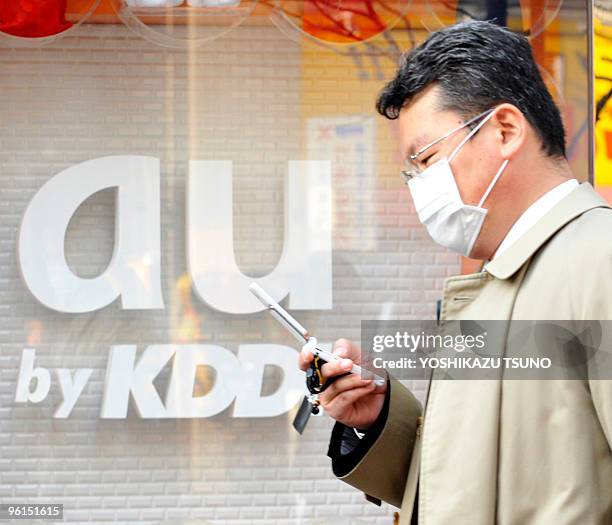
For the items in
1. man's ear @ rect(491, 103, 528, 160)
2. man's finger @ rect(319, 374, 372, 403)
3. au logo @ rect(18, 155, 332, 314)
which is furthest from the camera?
au logo @ rect(18, 155, 332, 314)

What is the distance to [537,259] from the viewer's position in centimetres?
155

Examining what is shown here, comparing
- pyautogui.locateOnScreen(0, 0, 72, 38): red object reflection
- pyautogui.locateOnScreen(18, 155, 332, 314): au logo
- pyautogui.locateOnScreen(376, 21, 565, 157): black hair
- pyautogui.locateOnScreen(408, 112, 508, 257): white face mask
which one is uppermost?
pyautogui.locateOnScreen(0, 0, 72, 38): red object reflection

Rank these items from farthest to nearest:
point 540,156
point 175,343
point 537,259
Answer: point 175,343 → point 540,156 → point 537,259

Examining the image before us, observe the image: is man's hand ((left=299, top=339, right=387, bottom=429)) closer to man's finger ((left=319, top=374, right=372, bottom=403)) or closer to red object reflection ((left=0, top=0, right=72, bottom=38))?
man's finger ((left=319, top=374, right=372, bottom=403))

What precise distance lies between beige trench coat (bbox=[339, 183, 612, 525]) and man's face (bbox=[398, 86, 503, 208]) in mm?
168

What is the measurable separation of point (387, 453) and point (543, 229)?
619mm

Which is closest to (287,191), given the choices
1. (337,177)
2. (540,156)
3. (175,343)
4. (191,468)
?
(337,177)

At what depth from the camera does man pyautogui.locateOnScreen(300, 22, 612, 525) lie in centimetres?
143

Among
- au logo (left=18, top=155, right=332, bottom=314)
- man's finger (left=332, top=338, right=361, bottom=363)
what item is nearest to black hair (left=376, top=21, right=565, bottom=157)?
man's finger (left=332, top=338, right=361, bottom=363)

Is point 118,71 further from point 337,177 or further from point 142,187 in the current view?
point 337,177

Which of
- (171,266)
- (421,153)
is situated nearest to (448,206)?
(421,153)

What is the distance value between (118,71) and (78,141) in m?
0.39

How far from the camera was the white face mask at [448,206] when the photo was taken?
1.72 meters

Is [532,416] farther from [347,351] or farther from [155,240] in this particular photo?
[155,240]
